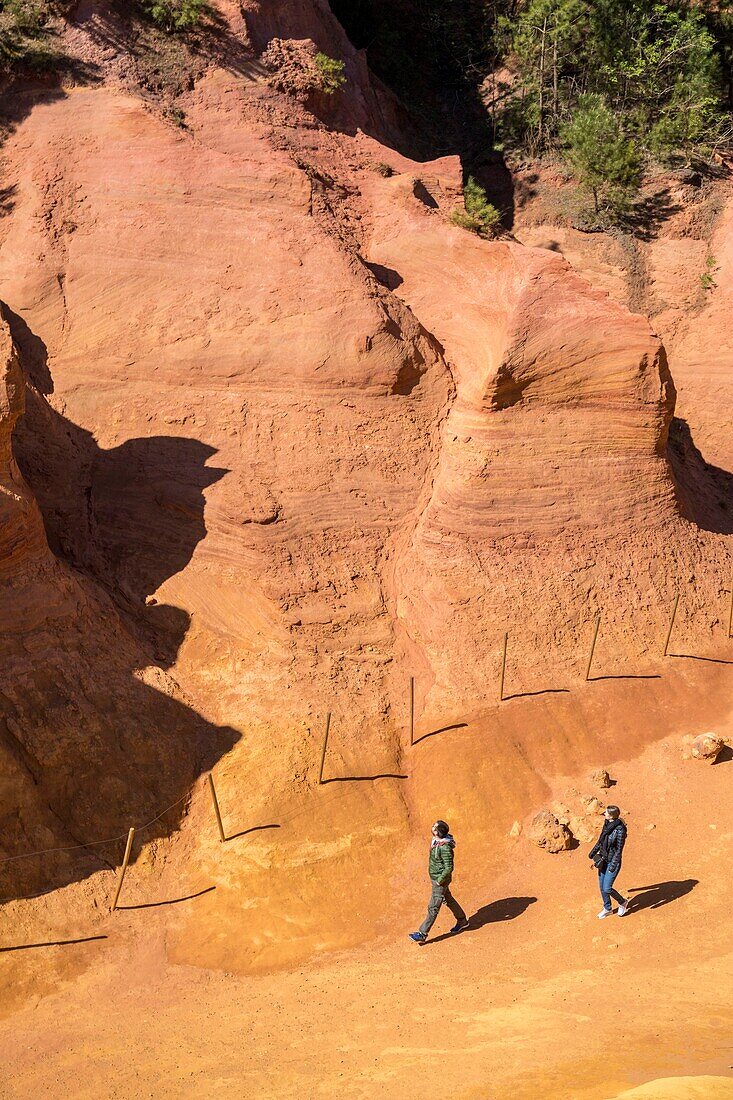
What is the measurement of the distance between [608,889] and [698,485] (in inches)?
441

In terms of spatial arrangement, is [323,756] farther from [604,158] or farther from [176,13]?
[604,158]

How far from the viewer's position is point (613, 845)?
12867 millimetres

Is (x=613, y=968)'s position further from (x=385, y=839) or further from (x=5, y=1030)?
(x=5, y=1030)

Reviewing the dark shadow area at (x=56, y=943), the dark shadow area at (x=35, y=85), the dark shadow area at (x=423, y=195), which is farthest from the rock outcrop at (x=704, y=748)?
the dark shadow area at (x=35, y=85)

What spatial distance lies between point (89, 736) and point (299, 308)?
8329mm

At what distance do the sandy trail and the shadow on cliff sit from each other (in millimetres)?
1491

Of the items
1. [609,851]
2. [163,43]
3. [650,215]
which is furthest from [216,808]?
[650,215]

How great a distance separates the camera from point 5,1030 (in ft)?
38.3

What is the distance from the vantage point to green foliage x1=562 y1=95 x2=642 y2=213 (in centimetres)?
2675

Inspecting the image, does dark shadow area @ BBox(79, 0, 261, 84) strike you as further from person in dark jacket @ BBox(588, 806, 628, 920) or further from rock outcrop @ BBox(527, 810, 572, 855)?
person in dark jacket @ BBox(588, 806, 628, 920)

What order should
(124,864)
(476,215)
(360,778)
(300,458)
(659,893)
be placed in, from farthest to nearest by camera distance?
(476,215) → (300,458) → (360,778) → (659,893) → (124,864)

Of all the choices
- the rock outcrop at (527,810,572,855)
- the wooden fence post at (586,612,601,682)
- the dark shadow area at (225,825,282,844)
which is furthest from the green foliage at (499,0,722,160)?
the dark shadow area at (225,825,282,844)

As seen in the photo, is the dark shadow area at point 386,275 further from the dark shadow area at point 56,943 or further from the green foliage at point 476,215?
the dark shadow area at point 56,943

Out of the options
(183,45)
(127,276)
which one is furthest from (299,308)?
(183,45)
